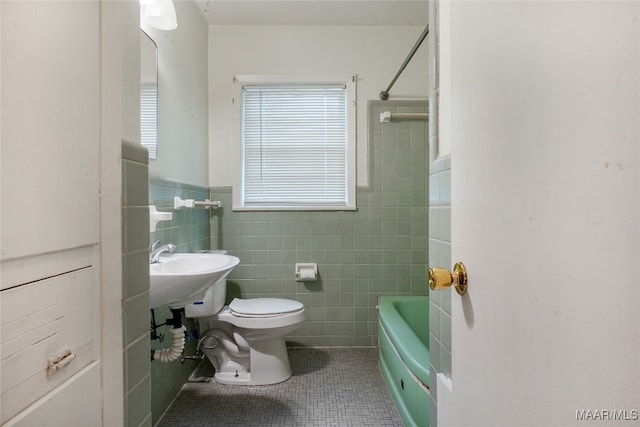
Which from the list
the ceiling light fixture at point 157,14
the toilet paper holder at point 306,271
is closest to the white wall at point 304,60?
the toilet paper holder at point 306,271

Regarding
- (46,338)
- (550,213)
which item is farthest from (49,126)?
(550,213)

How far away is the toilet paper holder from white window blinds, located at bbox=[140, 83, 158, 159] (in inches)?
51.0

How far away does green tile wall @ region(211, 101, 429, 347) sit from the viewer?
2.62m

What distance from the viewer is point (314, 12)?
2.45m

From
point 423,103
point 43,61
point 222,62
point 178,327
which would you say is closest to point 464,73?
point 43,61

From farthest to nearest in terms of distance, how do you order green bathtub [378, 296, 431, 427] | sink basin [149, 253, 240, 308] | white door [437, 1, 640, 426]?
green bathtub [378, 296, 431, 427], sink basin [149, 253, 240, 308], white door [437, 1, 640, 426]

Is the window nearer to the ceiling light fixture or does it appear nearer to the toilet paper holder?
the toilet paper holder

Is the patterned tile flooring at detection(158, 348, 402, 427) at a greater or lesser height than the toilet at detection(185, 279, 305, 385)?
lesser

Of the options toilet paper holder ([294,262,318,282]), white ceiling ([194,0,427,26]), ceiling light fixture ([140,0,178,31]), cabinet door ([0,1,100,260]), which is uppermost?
white ceiling ([194,0,427,26])

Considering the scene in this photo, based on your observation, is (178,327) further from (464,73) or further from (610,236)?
(610,236)

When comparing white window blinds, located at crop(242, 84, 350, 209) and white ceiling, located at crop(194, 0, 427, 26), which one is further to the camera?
white window blinds, located at crop(242, 84, 350, 209)

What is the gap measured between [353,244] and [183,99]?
152 cm

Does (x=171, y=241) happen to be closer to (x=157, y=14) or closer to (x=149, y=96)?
(x=149, y=96)

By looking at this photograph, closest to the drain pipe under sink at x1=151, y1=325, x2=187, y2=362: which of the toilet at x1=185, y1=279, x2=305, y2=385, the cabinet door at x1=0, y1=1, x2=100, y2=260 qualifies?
the toilet at x1=185, y1=279, x2=305, y2=385
